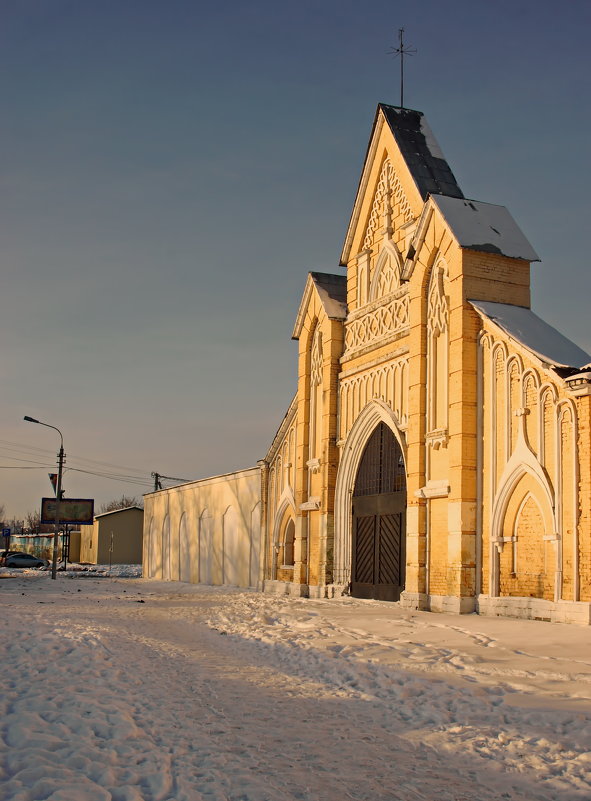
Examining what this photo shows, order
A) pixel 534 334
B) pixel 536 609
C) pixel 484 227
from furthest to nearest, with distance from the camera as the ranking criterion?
1. pixel 484 227
2. pixel 534 334
3. pixel 536 609

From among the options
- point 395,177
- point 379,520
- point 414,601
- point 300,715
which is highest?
point 395,177

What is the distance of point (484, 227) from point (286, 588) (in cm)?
1323

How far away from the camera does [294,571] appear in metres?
26.5

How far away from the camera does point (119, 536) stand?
68062mm

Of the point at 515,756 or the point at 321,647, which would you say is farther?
the point at 321,647

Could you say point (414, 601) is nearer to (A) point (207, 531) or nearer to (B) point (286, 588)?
(B) point (286, 588)

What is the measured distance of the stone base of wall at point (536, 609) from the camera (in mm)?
14102

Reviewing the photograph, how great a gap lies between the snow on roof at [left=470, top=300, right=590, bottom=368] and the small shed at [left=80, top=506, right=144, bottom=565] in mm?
53710

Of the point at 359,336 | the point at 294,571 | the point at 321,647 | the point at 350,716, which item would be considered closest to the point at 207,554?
the point at 294,571

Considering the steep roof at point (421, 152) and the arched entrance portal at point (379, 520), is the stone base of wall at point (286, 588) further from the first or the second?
the steep roof at point (421, 152)

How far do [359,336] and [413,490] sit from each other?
6.22 meters

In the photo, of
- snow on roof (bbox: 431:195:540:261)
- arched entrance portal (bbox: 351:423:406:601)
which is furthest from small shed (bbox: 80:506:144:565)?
snow on roof (bbox: 431:195:540:261)

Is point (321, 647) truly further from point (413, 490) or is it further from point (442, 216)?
point (442, 216)

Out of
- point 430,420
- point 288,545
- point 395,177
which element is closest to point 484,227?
point 430,420
